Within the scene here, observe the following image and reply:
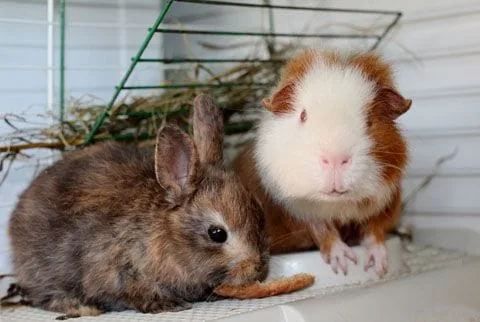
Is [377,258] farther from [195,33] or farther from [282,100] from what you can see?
[195,33]

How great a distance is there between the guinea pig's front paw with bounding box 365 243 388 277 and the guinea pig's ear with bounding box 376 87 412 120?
37 centimetres

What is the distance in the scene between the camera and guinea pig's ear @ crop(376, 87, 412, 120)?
1722mm

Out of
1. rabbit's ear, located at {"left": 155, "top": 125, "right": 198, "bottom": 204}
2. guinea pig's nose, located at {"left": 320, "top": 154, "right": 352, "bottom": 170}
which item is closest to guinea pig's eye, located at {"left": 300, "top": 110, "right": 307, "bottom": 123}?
guinea pig's nose, located at {"left": 320, "top": 154, "right": 352, "bottom": 170}

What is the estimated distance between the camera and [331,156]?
1.56 metres

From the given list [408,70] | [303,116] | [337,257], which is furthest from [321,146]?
[408,70]

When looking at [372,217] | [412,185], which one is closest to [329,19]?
[412,185]

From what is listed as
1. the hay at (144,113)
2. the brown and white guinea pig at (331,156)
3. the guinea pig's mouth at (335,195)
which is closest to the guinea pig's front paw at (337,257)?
the brown and white guinea pig at (331,156)

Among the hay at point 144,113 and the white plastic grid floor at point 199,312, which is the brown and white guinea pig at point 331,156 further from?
the hay at point 144,113

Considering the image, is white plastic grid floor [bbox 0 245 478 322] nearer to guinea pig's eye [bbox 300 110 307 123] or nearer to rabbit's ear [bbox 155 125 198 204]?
rabbit's ear [bbox 155 125 198 204]

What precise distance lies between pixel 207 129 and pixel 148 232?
284 millimetres

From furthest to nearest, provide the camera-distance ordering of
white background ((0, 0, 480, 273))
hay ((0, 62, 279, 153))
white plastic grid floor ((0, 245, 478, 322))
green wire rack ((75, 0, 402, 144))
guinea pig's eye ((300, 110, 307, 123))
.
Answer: white background ((0, 0, 480, 273))
hay ((0, 62, 279, 153))
green wire rack ((75, 0, 402, 144))
guinea pig's eye ((300, 110, 307, 123))
white plastic grid floor ((0, 245, 478, 322))

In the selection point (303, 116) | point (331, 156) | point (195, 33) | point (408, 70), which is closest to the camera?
point (331, 156)

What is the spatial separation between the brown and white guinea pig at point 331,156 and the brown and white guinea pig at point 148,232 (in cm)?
14

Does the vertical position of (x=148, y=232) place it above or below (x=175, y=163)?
below
